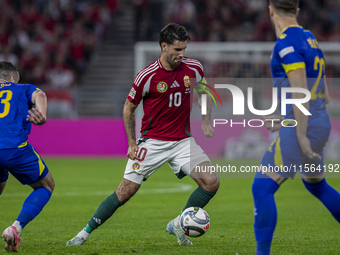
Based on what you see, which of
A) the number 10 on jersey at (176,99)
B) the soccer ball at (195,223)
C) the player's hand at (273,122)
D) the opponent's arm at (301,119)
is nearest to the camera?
the opponent's arm at (301,119)

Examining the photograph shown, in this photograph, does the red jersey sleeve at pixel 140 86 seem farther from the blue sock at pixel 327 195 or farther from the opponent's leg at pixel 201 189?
the blue sock at pixel 327 195

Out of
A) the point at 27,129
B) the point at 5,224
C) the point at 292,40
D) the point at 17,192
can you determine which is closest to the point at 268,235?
the point at 292,40

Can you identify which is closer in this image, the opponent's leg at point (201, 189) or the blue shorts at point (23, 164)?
the blue shorts at point (23, 164)

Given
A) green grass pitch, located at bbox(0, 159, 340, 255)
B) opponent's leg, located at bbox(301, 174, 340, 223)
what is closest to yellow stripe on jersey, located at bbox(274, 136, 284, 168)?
opponent's leg, located at bbox(301, 174, 340, 223)

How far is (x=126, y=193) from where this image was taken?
5488 mm

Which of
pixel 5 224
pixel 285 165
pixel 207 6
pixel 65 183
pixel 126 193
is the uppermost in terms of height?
pixel 207 6

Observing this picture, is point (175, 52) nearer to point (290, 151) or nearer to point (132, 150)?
point (132, 150)

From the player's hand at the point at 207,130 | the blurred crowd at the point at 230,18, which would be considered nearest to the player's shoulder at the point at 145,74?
the player's hand at the point at 207,130

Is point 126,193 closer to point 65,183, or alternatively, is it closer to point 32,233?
point 32,233

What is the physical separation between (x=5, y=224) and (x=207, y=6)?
1648 centimetres

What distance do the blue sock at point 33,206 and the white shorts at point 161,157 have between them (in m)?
0.90

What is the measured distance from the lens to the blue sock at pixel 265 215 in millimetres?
4207

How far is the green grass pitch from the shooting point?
17.8 ft

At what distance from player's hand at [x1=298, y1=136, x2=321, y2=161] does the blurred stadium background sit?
36.1 feet
